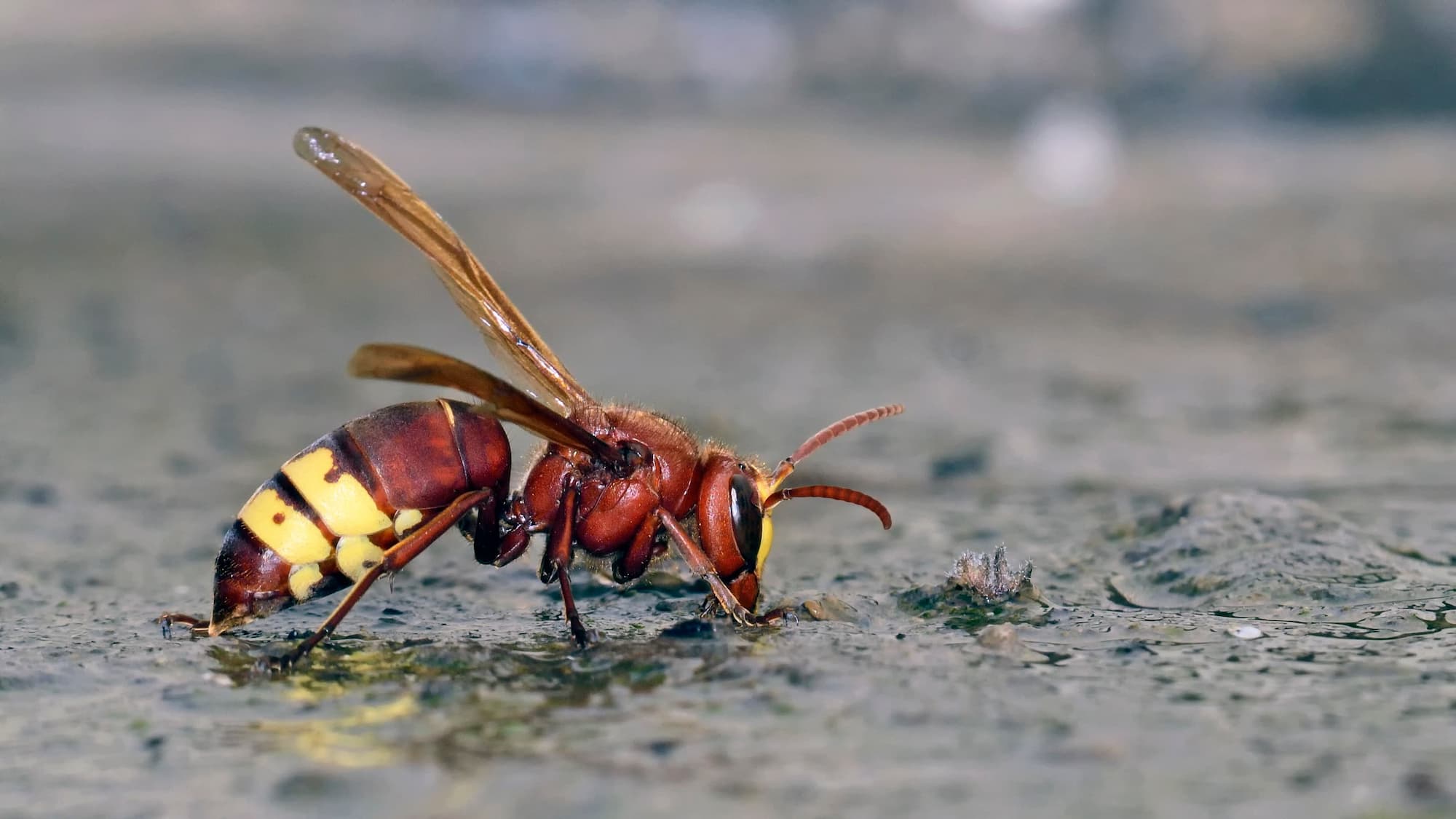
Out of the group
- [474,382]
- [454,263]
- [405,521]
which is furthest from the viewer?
[454,263]

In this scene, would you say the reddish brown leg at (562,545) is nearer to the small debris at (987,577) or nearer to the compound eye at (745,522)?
the compound eye at (745,522)

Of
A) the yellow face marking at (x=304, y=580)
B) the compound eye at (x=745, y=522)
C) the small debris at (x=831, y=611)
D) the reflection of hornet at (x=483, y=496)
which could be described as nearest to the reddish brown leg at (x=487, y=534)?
the reflection of hornet at (x=483, y=496)

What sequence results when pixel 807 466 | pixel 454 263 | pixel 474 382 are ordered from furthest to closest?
pixel 807 466
pixel 454 263
pixel 474 382

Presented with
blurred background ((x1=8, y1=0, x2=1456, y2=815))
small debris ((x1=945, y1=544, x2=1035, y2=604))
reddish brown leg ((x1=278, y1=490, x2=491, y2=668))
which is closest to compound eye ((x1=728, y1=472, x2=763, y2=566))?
small debris ((x1=945, y1=544, x2=1035, y2=604))

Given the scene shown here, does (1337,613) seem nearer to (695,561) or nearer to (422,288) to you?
(695,561)

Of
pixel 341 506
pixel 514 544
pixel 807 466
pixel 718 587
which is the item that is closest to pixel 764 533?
pixel 718 587

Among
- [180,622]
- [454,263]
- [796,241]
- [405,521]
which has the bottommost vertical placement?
[180,622]

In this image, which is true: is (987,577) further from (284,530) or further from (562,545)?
(284,530)

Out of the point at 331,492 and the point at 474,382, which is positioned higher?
the point at 474,382

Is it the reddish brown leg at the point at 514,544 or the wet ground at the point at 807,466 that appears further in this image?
the reddish brown leg at the point at 514,544
